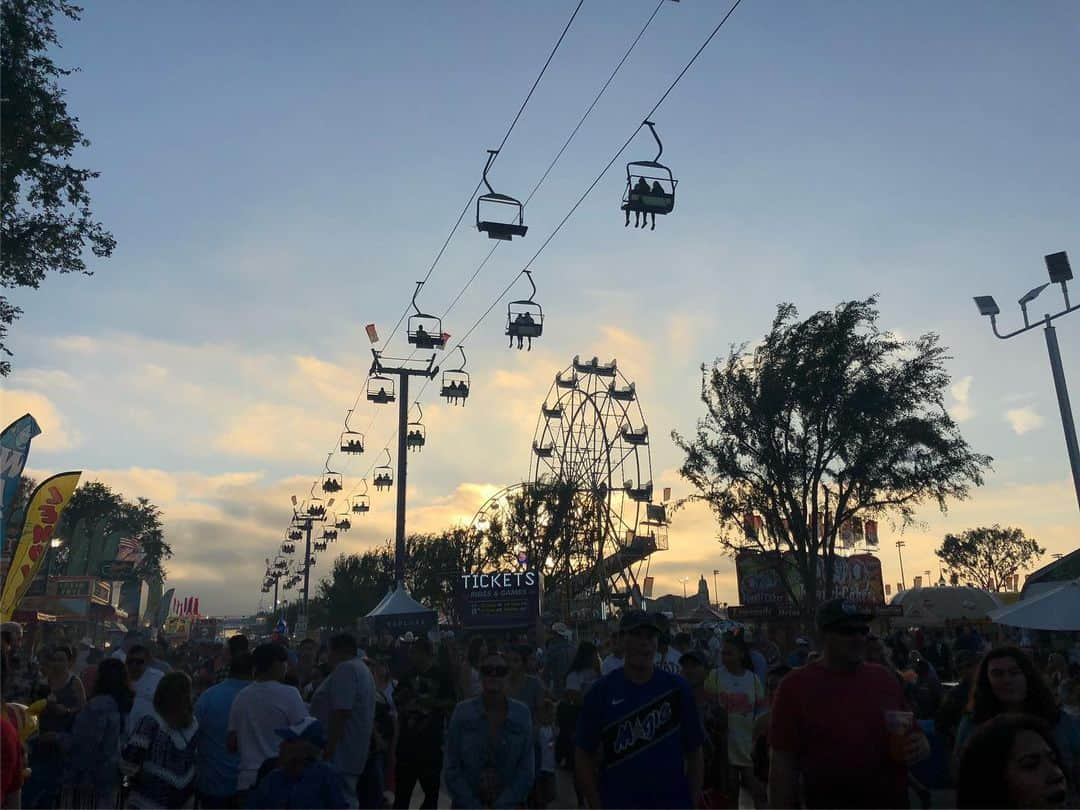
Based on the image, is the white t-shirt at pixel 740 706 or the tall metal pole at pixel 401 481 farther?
the tall metal pole at pixel 401 481

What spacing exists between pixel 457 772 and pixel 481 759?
17cm

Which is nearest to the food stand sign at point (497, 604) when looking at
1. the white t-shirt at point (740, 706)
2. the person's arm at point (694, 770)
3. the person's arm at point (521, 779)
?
the white t-shirt at point (740, 706)

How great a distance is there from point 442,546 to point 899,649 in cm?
6368

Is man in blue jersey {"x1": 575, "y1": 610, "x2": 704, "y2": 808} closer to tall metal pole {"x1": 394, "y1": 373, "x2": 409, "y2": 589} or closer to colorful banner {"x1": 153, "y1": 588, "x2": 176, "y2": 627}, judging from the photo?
tall metal pole {"x1": 394, "y1": 373, "x2": 409, "y2": 589}

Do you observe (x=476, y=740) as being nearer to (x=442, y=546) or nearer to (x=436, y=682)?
(x=436, y=682)

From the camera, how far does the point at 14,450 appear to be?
23.1 metres

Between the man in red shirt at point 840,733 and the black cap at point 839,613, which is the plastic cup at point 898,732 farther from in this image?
the black cap at point 839,613

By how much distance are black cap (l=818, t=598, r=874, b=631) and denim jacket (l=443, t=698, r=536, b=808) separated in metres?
2.33

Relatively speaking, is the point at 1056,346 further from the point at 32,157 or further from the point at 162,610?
the point at 162,610

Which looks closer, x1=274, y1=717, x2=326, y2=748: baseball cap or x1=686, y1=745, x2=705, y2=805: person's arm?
x1=686, y1=745, x2=705, y2=805: person's arm

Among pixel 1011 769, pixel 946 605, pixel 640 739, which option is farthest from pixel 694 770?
pixel 946 605

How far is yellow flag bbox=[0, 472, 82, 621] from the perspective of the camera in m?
26.2

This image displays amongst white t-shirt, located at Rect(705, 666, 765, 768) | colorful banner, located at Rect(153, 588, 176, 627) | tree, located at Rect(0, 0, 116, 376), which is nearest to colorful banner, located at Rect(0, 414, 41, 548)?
tree, located at Rect(0, 0, 116, 376)

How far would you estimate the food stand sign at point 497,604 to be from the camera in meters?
30.5
